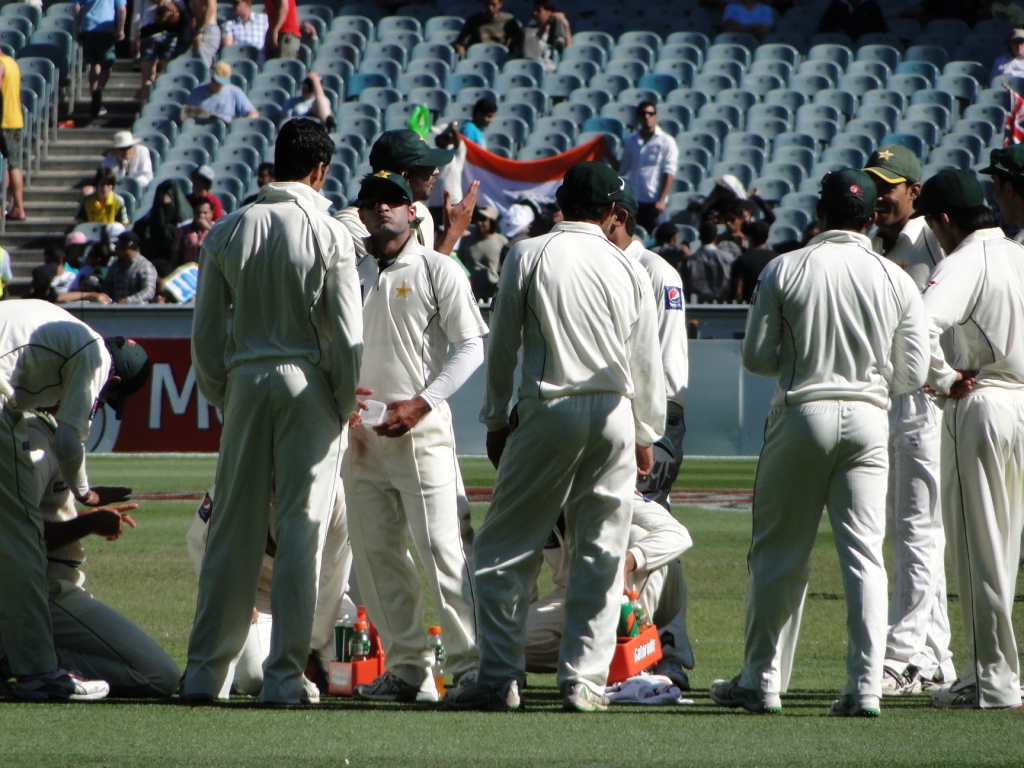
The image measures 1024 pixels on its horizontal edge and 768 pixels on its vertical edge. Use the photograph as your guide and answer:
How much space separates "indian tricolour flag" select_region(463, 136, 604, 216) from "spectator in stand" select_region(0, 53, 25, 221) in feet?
20.2

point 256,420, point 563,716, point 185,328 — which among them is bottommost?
point 185,328

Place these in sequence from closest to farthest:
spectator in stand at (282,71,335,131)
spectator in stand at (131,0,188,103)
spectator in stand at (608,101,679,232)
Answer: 1. spectator in stand at (608,101,679,232)
2. spectator in stand at (282,71,335,131)
3. spectator in stand at (131,0,188,103)

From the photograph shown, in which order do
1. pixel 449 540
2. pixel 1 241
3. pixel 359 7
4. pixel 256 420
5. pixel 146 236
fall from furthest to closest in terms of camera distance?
pixel 359 7
pixel 1 241
pixel 146 236
pixel 449 540
pixel 256 420

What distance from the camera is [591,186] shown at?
6070 mm

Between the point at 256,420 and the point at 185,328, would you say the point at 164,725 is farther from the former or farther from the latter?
the point at 185,328

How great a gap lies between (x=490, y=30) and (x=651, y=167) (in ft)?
18.3

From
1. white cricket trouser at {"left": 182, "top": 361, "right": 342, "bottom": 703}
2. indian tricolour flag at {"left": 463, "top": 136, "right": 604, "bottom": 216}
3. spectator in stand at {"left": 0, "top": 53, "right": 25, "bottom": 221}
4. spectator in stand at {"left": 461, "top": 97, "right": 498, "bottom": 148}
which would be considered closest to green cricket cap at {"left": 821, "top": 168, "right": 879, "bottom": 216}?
white cricket trouser at {"left": 182, "top": 361, "right": 342, "bottom": 703}

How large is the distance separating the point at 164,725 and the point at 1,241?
683 inches

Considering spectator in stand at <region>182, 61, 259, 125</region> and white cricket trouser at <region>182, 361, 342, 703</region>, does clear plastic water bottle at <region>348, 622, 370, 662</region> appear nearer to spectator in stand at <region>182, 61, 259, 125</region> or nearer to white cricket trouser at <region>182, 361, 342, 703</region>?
white cricket trouser at <region>182, 361, 342, 703</region>

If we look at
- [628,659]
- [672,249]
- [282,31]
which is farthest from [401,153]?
[282,31]

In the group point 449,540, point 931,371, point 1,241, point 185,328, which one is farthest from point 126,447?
point 931,371

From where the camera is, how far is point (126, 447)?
16.1 metres

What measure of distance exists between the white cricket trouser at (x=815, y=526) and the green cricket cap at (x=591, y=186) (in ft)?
3.65

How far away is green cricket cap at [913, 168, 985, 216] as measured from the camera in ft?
20.4
